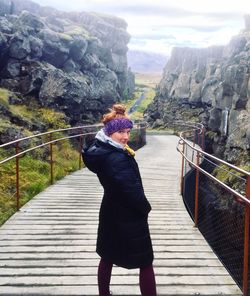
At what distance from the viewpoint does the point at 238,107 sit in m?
23.2

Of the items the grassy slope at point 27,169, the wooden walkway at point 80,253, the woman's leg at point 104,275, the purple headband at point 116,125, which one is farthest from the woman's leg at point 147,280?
the grassy slope at point 27,169

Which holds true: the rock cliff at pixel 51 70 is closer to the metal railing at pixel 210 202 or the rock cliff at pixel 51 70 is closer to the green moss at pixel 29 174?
the metal railing at pixel 210 202

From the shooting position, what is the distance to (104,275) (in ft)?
12.1

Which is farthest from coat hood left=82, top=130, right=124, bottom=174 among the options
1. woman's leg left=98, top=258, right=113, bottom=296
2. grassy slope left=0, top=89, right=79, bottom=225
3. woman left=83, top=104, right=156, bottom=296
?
grassy slope left=0, top=89, right=79, bottom=225

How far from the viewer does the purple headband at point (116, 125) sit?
138 inches

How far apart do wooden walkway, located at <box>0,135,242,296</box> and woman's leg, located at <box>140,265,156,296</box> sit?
0.83 metres

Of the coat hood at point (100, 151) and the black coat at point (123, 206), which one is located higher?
the coat hood at point (100, 151)

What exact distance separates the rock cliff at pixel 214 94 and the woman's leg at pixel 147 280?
15.3 m

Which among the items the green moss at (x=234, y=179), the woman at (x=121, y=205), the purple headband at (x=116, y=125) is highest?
the purple headband at (x=116, y=125)

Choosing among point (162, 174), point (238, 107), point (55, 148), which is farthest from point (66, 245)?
point (238, 107)

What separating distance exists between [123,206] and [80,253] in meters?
2.22

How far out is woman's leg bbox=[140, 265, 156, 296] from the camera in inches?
136

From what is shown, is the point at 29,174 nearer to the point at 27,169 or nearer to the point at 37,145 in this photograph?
the point at 27,169

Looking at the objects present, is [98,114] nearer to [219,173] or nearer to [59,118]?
[59,118]
